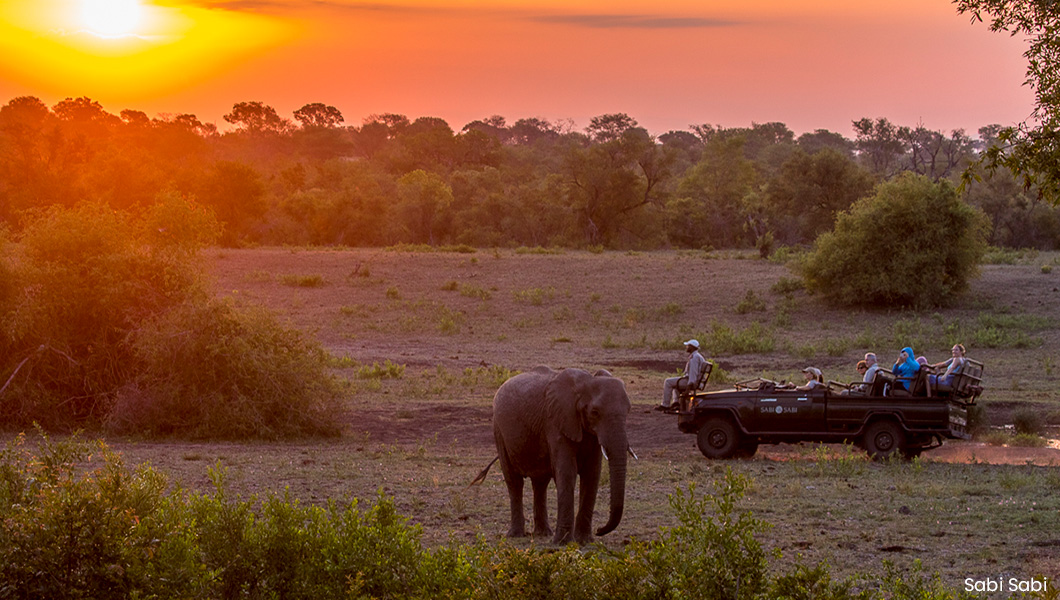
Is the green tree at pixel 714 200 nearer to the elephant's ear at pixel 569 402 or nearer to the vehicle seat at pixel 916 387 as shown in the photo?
the vehicle seat at pixel 916 387

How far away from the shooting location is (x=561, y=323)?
111 feet

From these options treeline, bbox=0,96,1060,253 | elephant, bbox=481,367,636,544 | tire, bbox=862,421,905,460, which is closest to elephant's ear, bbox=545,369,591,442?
elephant, bbox=481,367,636,544

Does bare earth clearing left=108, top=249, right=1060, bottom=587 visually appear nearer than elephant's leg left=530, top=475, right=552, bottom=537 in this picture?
No

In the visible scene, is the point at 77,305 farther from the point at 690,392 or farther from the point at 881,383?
the point at 881,383

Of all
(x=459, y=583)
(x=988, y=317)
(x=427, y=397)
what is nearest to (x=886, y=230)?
(x=988, y=317)

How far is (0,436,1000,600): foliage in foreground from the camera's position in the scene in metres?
6.34

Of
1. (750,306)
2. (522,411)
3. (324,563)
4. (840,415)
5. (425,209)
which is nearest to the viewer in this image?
(324,563)

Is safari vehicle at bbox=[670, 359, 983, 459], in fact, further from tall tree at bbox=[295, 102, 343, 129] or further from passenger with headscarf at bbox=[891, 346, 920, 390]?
tall tree at bbox=[295, 102, 343, 129]

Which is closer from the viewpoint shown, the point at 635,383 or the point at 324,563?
the point at 324,563

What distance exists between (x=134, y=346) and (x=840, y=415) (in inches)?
452

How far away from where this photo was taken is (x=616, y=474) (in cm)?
963

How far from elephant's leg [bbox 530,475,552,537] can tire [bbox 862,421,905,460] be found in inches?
280

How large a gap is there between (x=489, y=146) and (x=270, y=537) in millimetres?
79305

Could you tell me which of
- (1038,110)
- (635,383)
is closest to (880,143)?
(635,383)
